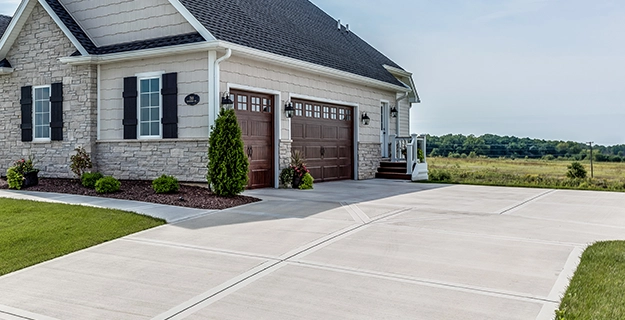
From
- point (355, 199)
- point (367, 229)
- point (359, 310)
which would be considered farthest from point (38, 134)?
point (359, 310)

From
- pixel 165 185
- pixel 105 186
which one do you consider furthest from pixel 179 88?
pixel 105 186

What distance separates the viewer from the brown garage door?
13891 millimetres

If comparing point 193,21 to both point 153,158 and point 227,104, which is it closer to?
point 227,104

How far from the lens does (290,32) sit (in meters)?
14.5

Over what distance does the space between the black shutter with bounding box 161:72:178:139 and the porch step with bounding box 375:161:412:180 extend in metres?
8.48

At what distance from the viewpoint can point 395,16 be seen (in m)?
16.3

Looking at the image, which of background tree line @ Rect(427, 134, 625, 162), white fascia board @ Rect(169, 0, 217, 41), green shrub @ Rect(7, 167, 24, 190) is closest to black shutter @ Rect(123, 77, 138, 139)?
white fascia board @ Rect(169, 0, 217, 41)

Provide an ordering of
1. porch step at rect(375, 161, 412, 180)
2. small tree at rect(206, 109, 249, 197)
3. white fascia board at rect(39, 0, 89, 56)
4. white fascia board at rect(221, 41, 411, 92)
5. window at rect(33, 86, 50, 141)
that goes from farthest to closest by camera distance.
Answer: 1. porch step at rect(375, 161, 412, 180)
2. window at rect(33, 86, 50, 141)
3. white fascia board at rect(39, 0, 89, 56)
4. white fascia board at rect(221, 41, 411, 92)
5. small tree at rect(206, 109, 249, 197)

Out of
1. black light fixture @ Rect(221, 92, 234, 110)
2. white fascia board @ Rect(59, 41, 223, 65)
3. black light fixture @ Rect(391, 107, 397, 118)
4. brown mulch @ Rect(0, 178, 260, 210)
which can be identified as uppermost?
white fascia board @ Rect(59, 41, 223, 65)

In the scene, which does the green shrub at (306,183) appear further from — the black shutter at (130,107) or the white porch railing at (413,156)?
the white porch railing at (413,156)

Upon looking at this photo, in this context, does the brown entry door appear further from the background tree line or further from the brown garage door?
the background tree line

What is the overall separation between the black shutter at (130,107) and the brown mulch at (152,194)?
1245 millimetres

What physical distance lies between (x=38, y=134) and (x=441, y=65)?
1519cm

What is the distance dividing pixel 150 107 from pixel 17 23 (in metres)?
5.37
